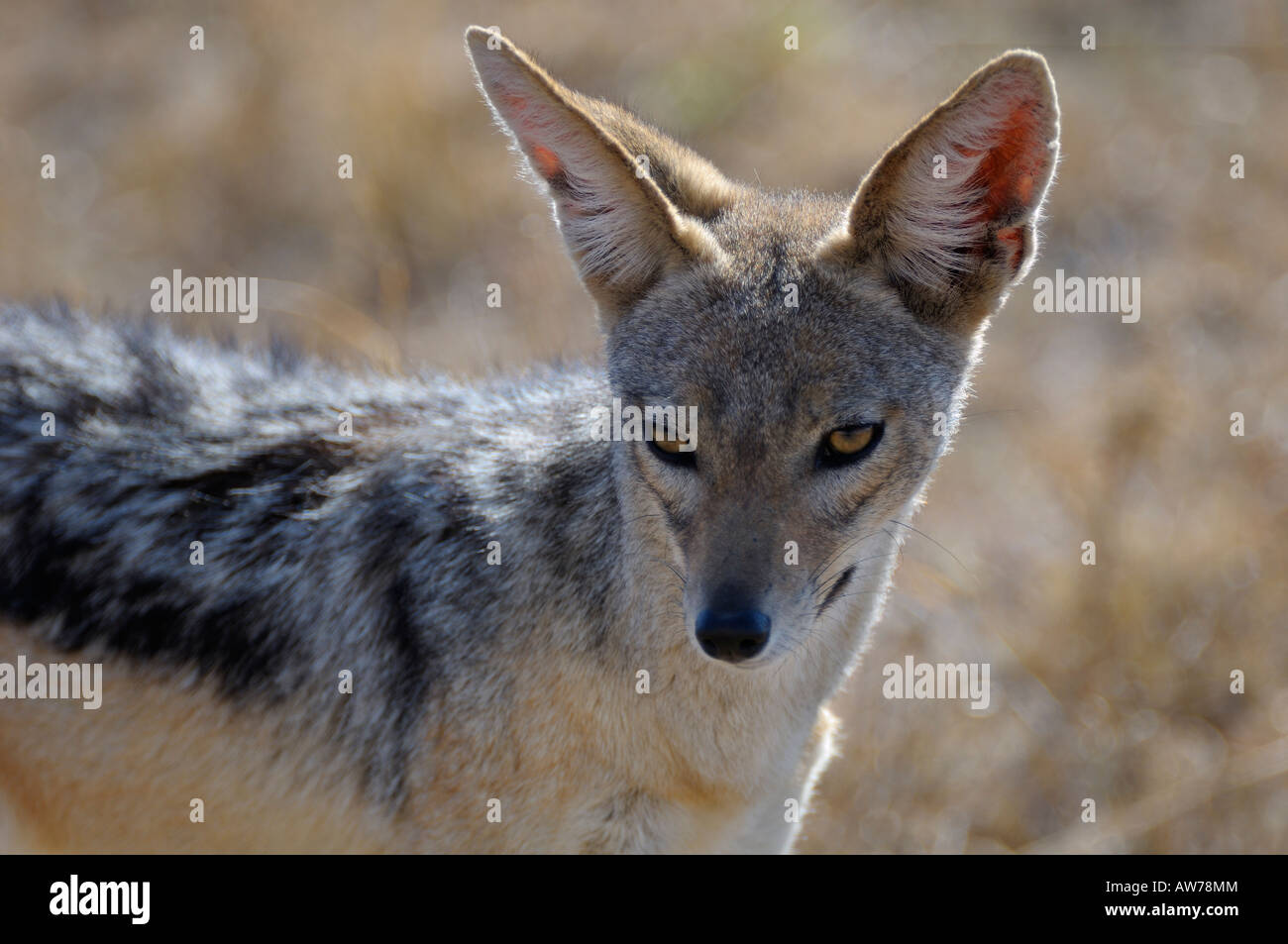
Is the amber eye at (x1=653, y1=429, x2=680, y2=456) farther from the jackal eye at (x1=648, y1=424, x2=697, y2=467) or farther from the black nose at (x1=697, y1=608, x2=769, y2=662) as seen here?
the black nose at (x1=697, y1=608, x2=769, y2=662)

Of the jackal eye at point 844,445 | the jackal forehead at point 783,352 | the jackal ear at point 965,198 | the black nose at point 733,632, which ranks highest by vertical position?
the jackal ear at point 965,198

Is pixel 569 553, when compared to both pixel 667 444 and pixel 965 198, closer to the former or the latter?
pixel 667 444

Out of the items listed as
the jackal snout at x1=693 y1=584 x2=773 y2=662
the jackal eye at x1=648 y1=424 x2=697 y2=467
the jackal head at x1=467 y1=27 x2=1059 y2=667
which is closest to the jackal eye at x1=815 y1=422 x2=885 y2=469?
the jackal head at x1=467 y1=27 x2=1059 y2=667

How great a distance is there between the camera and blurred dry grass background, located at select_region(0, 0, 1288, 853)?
633 centimetres

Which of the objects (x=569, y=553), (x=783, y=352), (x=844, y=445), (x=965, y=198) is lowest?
(x=569, y=553)

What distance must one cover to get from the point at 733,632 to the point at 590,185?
157 cm

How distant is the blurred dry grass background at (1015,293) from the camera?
20.8 ft

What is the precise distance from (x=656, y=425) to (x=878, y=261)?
937mm

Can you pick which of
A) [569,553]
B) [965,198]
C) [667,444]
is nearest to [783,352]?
[667,444]

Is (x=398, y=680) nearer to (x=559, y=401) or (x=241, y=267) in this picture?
(x=559, y=401)

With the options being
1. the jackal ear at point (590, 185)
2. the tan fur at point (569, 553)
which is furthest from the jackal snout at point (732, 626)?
the jackal ear at point (590, 185)

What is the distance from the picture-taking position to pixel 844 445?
388cm

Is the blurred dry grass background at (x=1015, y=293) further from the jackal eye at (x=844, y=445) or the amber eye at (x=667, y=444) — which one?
the jackal eye at (x=844, y=445)

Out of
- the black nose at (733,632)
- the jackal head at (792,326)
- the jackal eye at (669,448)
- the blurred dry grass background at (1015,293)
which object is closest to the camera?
the black nose at (733,632)
